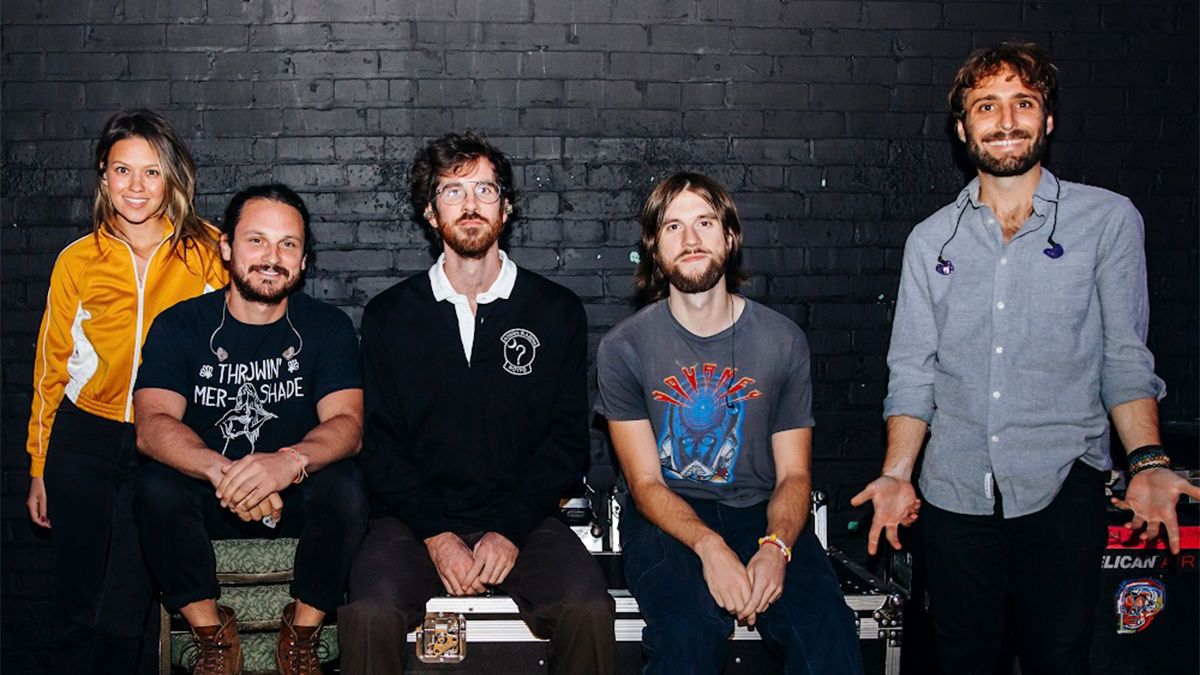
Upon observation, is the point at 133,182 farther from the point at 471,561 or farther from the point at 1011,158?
the point at 1011,158

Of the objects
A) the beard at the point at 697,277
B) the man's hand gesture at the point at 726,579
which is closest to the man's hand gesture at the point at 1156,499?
the man's hand gesture at the point at 726,579

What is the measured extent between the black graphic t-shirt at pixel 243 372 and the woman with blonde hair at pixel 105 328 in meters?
0.25

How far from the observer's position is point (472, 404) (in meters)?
3.31

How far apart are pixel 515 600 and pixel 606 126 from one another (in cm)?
201

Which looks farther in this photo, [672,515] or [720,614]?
[672,515]

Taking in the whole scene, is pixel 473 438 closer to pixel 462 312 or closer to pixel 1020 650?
pixel 462 312

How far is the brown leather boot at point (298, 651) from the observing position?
2.97 m

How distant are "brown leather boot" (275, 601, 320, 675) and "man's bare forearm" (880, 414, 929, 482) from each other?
170 cm

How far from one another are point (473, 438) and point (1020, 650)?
5.61 ft

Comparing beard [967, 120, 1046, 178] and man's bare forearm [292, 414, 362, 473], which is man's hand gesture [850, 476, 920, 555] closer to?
beard [967, 120, 1046, 178]

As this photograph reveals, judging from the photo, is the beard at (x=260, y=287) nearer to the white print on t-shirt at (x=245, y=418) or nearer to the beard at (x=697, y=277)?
the white print on t-shirt at (x=245, y=418)

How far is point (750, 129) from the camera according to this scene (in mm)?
4258

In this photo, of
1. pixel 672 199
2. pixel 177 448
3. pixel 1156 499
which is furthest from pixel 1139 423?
pixel 177 448

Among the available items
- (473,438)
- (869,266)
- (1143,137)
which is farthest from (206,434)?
Answer: (1143,137)
